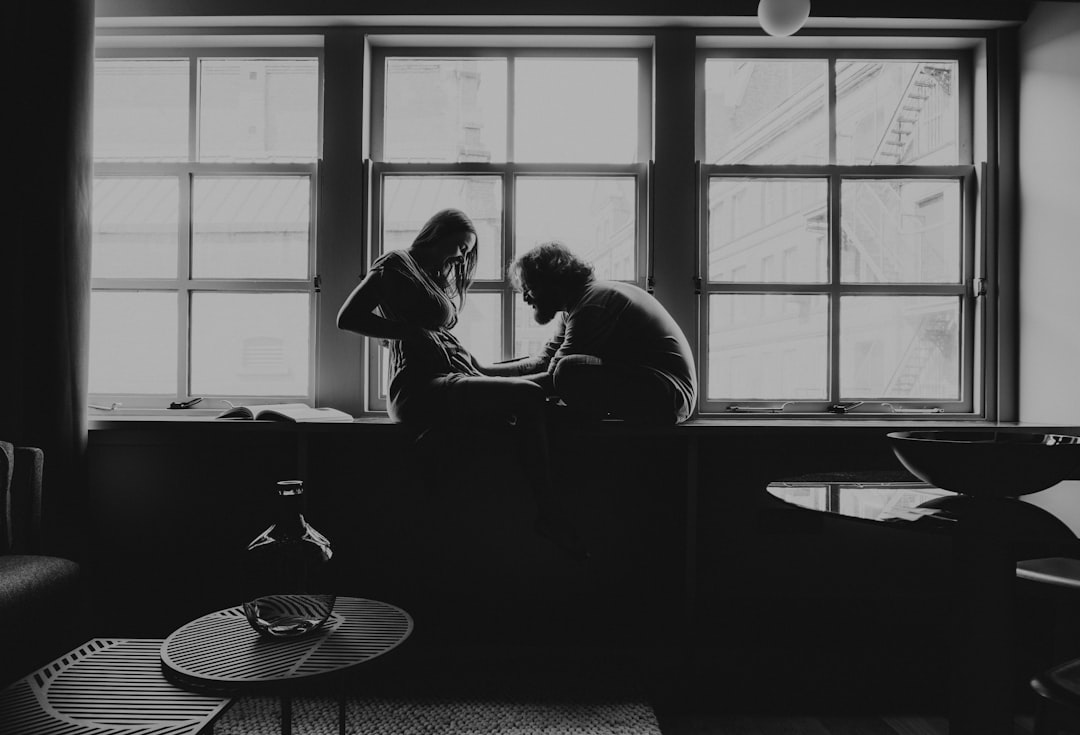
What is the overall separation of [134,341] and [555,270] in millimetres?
2102

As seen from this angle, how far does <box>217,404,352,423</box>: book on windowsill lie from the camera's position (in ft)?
9.25

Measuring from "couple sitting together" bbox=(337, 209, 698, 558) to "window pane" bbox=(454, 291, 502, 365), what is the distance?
1.54 ft

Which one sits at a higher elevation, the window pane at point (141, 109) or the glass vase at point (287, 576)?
the window pane at point (141, 109)

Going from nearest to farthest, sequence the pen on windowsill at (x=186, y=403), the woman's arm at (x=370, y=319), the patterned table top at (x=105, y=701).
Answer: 1. the patterned table top at (x=105, y=701)
2. the woman's arm at (x=370, y=319)
3. the pen on windowsill at (x=186, y=403)

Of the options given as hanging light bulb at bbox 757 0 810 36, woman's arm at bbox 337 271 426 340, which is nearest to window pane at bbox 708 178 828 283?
hanging light bulb at bbox 757 0 810 36

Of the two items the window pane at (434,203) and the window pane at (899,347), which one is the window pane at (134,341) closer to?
the window pane at (434,203)

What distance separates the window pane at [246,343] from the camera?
3.34m

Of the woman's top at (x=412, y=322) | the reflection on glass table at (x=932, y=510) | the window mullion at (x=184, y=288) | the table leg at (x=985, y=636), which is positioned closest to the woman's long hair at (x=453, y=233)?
the woman's top at (x=412, y=322)

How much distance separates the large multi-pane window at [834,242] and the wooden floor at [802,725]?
1.43 meters

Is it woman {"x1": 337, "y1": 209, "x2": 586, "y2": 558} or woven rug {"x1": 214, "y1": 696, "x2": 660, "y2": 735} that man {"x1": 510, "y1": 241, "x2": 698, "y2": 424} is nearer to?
woman {"x1": 337, "y1": 209, "x2": 586, "y2": 558}

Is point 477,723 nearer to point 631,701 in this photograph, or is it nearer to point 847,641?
point 631,701

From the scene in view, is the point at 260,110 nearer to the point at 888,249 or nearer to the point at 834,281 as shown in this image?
the point at 834,281

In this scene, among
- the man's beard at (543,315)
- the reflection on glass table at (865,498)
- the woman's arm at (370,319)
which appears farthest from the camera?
the man's beard at (543,315)

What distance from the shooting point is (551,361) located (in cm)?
287
